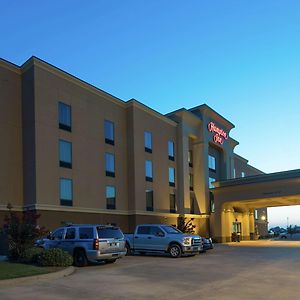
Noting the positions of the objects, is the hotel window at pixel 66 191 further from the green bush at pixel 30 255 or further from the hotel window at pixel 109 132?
the green bush at pixel 30 255

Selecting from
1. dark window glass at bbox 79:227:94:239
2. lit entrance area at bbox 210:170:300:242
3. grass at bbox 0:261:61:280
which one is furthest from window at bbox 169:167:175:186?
grass at bbox 0:261:61:280

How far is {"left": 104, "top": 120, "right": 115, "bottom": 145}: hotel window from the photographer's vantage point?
4194 centimetres

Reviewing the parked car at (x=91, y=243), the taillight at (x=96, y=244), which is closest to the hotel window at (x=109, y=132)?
the parked car at (x=91, y=243)

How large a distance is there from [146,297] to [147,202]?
34083 mm

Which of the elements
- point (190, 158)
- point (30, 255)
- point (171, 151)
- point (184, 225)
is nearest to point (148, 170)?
point (171, 151)

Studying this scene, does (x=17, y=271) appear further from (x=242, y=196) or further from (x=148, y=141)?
(x=242, y=196)

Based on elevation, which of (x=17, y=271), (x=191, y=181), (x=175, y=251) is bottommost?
(x=175, y=251)

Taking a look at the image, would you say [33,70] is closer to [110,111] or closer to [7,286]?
[110,111]

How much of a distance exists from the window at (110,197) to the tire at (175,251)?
1574 centimetres

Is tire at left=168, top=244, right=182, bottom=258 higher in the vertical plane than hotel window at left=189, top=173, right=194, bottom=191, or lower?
lower

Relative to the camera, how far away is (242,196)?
49250mm

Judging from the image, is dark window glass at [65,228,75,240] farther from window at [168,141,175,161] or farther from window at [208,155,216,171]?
window at [208,155,216,171]

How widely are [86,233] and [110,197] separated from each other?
69.2 ft

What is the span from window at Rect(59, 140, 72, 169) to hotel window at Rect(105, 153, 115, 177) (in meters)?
5.07
